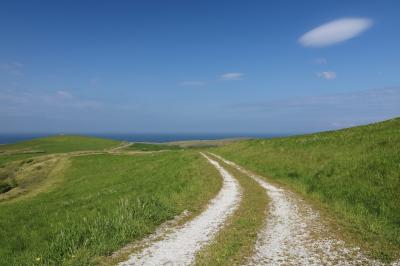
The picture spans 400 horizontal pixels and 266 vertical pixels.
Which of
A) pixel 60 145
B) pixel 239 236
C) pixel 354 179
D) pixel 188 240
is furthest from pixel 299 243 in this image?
pixel 60 145

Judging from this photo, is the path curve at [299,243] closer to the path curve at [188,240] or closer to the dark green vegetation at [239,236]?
the dark green vegetation at [239,236]

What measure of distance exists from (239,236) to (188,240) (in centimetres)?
197

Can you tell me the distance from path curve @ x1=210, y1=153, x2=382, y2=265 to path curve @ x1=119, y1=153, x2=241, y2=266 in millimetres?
1994

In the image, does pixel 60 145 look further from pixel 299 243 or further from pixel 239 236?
pixel 299 243

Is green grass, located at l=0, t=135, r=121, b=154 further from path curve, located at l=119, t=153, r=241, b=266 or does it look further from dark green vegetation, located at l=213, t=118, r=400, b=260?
path curve, located at l=119, t=153, r=241, b=266

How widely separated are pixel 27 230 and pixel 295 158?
2502 cm

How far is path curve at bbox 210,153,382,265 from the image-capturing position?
10.2 m

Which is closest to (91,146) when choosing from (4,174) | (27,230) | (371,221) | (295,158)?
(4,174)

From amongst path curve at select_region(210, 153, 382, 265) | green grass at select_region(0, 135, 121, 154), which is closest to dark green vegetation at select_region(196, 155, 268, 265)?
path curve at select_region(210, 153, 382, 265)

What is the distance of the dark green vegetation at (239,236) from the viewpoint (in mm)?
10357

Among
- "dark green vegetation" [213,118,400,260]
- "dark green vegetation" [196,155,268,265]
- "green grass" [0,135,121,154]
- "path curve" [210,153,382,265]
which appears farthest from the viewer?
"green grass" [0,135,121,154]

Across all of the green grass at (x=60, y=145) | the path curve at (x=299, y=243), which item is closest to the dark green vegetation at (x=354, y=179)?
the path curve at (x=299, y=243)

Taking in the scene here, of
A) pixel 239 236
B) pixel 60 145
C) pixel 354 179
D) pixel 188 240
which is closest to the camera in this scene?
pixel 188 240

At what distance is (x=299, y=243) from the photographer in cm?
1180
